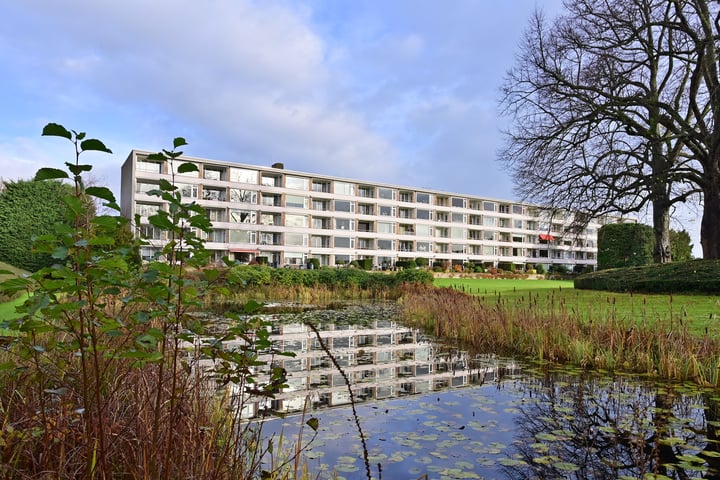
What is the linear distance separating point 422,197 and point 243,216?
2582cm

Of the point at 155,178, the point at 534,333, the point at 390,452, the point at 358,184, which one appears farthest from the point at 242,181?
the point at 390,452

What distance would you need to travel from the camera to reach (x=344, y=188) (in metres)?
58.1

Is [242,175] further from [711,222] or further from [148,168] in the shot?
[711,222]

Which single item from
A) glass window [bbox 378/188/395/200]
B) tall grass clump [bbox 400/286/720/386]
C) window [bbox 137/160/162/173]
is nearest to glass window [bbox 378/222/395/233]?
glass window [bbox 378/188/395/200]

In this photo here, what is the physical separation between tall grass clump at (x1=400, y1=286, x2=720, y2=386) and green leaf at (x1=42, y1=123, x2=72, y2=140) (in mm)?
7664

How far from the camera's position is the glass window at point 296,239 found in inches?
2083

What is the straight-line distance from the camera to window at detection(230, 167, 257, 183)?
1953 inches

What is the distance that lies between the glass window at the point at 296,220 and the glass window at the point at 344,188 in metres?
5.91

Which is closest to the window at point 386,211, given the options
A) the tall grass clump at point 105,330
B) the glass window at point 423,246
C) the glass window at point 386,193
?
the glass window at point 386,193

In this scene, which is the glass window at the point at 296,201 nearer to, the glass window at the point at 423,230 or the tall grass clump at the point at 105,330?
the glass window at the point at 423,230

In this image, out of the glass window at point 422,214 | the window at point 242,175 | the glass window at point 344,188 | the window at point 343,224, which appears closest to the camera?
the window at point 242,175

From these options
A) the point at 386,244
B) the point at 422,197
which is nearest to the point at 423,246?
the point at 386,244

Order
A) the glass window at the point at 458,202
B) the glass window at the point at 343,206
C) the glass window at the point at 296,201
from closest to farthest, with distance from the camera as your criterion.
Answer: the glass window at the point at 296,201, the glass window at the point at 343,206, the glass window at the point at 458,202

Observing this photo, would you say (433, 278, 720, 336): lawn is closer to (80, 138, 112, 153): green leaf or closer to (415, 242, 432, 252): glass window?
(80, 138, 112, 153): green leaf
